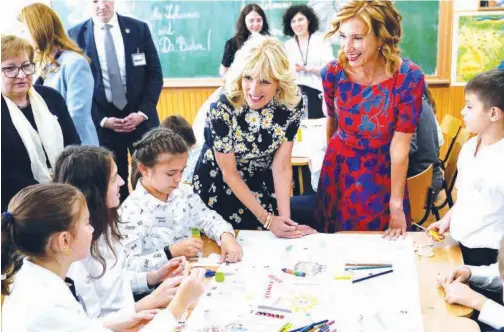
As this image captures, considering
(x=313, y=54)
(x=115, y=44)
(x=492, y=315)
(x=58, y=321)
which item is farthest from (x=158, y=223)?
Result: (x=313, y=54)

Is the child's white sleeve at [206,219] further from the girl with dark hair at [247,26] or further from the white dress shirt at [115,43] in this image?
the girl with dark hair at [247,26]

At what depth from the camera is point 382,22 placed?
2.22 meters

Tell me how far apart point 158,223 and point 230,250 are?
0.30m

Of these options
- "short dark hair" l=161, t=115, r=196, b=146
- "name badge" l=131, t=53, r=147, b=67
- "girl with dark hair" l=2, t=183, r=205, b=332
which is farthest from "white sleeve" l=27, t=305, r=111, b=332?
"name badge" l=131, t=53, r=147, b=67

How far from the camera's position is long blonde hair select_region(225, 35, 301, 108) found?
2.17 metres

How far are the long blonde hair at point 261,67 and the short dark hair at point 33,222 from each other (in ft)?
2.94

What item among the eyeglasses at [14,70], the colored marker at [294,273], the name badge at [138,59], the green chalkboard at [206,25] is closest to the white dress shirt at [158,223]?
the colored marker at [294,273]

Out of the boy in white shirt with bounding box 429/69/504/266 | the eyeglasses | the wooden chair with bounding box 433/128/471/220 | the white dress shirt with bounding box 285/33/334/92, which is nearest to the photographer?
the boy in white shirt with bounding box 429/69/504/266

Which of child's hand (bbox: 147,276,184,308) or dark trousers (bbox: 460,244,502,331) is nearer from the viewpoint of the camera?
child's hand (bbox: 147,276,184,308)

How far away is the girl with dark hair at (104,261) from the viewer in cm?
176

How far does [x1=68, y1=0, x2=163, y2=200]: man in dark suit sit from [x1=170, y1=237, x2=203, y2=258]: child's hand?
188 cm

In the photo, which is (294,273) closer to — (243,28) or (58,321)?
(58,321)

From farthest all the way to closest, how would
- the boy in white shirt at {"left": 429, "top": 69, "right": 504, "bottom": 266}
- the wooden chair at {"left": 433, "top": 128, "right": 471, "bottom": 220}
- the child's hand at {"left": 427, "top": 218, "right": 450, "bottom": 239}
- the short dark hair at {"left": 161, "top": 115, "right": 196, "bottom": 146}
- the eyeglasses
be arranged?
the wooden chair at {"left": 433, "top": 128, "right": 471, "bottom": 220}, the short dark hair at {"left": 161, "top": 115, "right": 196, "bottom": 146}, the eyeglasses, the child's hand at {"left": 427, "top": 218, "right": 450, "bottom": 239}, the boy in white shirt at {"left": 429, "top": 69, "right": 504, "bottom": 266}

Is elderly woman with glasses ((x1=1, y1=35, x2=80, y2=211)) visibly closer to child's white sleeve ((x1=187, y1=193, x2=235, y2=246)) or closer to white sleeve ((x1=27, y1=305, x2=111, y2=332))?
child's white sleeve ((x1=187, y1=193, x2=235, y2=246))
